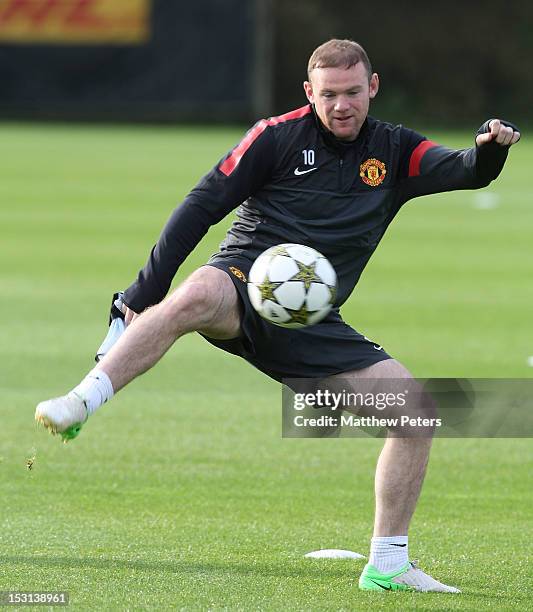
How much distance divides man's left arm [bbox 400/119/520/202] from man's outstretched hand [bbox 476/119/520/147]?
0.04 metres

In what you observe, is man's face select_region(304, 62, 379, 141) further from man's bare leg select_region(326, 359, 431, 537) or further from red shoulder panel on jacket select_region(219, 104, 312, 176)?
man's bare leg select_region(326, 359, 431, 537)

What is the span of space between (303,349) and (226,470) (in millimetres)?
2764

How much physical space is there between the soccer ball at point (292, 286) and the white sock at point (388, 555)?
1.10 m

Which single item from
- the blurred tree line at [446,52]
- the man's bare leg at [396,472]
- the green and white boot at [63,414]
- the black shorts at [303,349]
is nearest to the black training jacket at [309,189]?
the black shorts at [303,349]

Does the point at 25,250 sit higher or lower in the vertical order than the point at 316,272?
lower

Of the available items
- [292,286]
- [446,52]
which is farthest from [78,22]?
[292,286]

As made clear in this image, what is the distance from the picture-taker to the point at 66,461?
9609mm

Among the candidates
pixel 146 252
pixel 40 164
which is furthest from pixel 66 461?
pixel 40 164

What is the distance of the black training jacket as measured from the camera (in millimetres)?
6750

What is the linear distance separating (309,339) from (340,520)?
1806 millimetres

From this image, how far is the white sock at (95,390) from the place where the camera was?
20.0 feet

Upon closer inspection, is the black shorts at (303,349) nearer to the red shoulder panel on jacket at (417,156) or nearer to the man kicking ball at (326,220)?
the man kicking ball at (326,220)

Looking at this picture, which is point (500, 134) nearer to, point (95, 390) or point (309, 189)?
point (309, 189)

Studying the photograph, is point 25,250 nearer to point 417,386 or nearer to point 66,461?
point 66,461
